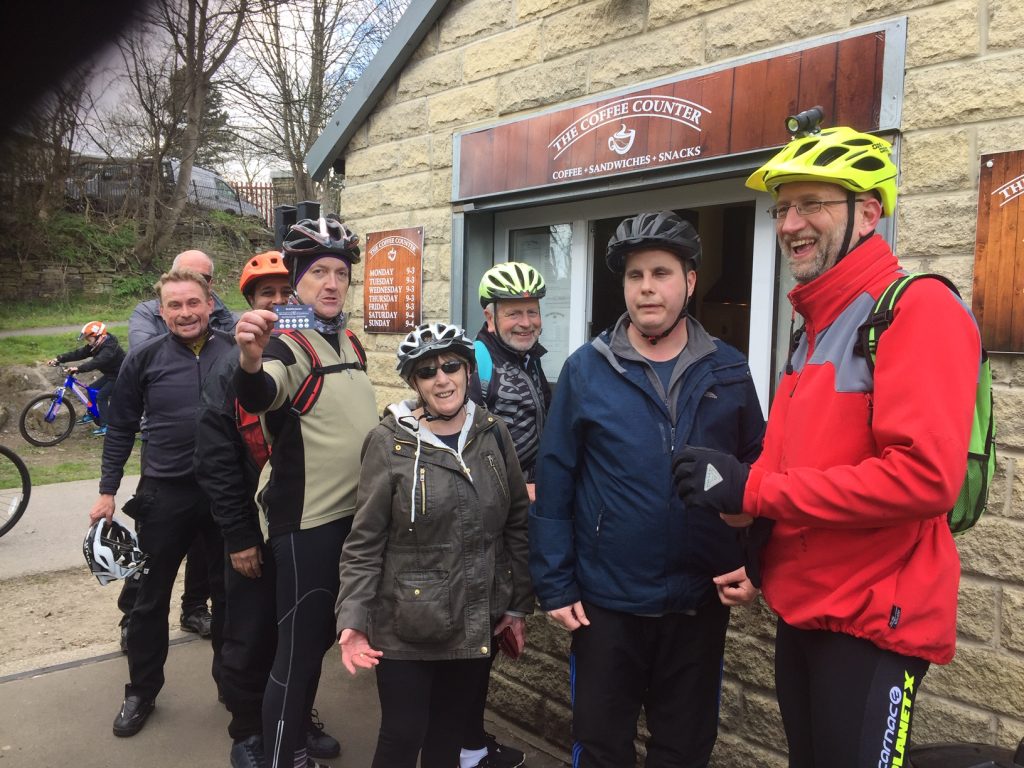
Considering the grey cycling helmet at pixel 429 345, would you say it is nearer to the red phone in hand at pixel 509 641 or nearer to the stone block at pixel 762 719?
the red phone in hand at pixel 509 641

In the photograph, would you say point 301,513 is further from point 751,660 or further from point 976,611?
point 976,611

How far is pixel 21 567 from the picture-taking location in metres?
6.30

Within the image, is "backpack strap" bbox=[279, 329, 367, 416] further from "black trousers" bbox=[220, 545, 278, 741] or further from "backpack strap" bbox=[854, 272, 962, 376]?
"backpack strap" bbox=[854, 272, 962, 376]

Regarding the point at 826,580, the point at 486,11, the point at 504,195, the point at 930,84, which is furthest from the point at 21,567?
the point at 930,84

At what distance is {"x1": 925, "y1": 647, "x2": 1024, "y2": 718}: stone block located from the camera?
2.51 m

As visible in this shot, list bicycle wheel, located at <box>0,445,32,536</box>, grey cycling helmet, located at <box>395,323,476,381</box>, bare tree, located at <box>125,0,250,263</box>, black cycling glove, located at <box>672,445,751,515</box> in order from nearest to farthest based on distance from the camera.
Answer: bare tree, located at <box>125,0,250,263</box> < black cycling glove, located at <box>672,445,751,515</box> < grey cycling helmet, located at <box>395,323,476,381</box> < bicycle wheel, located at <box>0,445,32,536</box>

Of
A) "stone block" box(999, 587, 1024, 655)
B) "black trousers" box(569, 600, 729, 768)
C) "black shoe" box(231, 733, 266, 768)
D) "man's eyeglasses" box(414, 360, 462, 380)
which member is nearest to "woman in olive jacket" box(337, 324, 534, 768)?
"man's eyeglasses" box(414, 360, 462, 380)

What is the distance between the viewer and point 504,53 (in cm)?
412

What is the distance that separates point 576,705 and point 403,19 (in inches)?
153

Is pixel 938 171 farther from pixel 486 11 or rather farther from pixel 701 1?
pixel 486 11

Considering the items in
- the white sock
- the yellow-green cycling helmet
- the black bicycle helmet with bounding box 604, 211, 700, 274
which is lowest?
the white sock

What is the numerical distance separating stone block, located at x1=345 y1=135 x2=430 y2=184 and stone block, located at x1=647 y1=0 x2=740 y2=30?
1606 millimetres

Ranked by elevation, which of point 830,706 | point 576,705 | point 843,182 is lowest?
point 576,705

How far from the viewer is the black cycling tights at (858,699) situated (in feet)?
5.69
